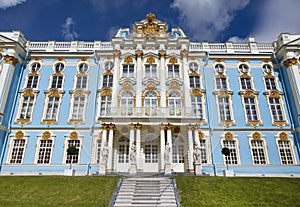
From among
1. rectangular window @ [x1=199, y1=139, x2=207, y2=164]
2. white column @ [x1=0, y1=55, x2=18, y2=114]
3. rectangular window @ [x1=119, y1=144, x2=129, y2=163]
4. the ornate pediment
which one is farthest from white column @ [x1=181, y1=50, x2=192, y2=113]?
white column @ [x1=0, y1=55, x2=18, y2=114]

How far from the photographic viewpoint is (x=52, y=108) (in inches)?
811

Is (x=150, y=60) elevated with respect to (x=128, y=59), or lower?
lower

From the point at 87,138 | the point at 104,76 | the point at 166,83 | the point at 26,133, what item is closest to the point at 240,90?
the point at 166,83

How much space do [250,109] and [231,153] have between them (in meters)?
4.41

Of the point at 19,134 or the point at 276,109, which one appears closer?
the point at 19,134

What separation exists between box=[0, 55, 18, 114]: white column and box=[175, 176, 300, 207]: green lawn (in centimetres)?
1577

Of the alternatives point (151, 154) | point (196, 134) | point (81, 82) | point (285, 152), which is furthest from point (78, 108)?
point (285, 152)

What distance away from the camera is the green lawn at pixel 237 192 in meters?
10.3

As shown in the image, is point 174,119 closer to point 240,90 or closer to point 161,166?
point 161,166

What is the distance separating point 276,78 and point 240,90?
3777 mm

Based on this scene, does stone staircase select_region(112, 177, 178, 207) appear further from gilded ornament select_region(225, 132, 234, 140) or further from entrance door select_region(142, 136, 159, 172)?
gilded ornament select_region(225, 132, 234, 140)

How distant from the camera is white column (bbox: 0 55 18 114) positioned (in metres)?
19.5

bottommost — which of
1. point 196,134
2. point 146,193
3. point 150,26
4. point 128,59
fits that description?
point 146,193

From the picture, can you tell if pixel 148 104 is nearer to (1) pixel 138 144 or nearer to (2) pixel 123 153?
(1) pixel 138 144
